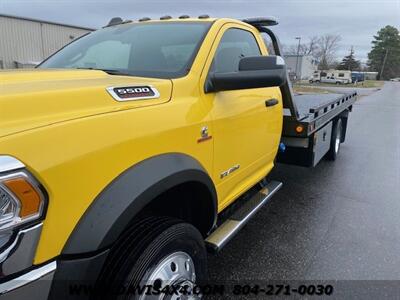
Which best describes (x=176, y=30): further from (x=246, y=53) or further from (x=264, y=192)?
(x=264, y=192)

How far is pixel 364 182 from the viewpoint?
5.80m

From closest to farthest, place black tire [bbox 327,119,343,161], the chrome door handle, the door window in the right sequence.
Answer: the door window < the chrome door handle < black tire [bbox 327,119,343,161]

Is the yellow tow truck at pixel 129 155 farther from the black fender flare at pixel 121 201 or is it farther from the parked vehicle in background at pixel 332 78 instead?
the parked vehicle in background at pixel 332 78

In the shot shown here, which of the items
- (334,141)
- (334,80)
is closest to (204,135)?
(334,141)

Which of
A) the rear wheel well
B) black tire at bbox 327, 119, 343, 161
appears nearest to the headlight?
the rear wheel well

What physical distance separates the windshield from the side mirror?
0.89 ft

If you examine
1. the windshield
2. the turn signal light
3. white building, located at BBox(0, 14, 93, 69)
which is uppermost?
white building, located at BBox(0, 14, 93, 69)

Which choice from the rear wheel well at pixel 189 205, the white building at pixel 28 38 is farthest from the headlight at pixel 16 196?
the white building at pixel 28 38

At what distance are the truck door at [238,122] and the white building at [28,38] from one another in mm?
28689

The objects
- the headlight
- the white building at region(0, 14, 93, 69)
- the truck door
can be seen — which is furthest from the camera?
the white building at region(0, 14, 93, 69)

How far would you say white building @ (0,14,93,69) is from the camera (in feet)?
99.5

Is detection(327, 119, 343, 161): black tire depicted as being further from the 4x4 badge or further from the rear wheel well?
the 4x4 badge

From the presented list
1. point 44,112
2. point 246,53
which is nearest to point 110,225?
point 44,112

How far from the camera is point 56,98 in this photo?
5.71 ft
